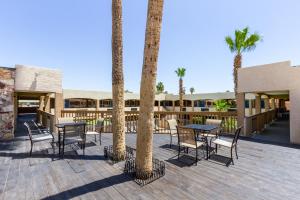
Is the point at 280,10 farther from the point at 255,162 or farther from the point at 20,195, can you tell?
the point at 20,195

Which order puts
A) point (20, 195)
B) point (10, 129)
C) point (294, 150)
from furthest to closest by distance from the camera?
point (10, 129) < point (294, 150) < point (20, 195)

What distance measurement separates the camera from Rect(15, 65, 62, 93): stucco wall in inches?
304

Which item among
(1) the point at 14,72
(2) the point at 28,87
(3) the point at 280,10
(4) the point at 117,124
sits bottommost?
(4) the point at 117,124

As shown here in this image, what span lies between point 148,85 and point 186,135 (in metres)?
2.31

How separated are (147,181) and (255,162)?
3156 mm

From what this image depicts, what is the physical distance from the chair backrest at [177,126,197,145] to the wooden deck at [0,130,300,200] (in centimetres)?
58

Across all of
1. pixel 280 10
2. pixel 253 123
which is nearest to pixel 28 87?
pixel 253 123

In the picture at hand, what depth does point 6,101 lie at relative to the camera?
23.9ft

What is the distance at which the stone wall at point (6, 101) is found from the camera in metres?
7.18

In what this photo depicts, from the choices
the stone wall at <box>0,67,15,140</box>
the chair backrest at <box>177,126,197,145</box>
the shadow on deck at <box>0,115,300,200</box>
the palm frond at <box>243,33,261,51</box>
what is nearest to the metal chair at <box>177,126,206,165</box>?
the chair backrest at <box>177,126,197,145</box>

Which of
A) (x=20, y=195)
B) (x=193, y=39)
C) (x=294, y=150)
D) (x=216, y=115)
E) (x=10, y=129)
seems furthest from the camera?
(x=193, y=39)

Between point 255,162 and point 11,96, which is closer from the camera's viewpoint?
point 255,162

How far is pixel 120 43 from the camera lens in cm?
459

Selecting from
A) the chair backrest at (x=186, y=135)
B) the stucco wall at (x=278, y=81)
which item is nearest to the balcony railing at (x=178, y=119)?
the stucco wall at (x=278, y=81)
